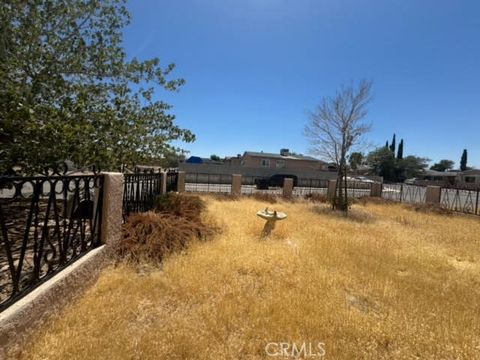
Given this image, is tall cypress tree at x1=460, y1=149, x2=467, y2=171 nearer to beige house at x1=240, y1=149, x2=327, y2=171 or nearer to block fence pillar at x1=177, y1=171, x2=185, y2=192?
beige house at x1=240, y1=149, x2=327, y2=171

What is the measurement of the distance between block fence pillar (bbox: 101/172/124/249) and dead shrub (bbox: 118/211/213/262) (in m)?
0.30

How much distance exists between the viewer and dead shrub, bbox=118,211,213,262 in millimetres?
4383

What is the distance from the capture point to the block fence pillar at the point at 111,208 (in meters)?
3.76

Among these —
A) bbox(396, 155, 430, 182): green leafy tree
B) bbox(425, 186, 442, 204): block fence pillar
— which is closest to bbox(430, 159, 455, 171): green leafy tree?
bbox(396, 155, 430, 182): green leafy tree

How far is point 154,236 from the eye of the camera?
477 cm

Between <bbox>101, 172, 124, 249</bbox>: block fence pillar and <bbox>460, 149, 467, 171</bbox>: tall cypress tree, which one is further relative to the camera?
<bbox>460, 149, 467, 171</bbox>: tall cypress tree

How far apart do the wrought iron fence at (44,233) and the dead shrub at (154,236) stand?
2.15 ft

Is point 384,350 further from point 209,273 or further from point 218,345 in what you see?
point 209,273

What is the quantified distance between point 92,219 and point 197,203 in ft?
13.6

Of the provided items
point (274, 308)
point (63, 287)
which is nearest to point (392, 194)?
point (274, 308)

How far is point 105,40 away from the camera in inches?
265

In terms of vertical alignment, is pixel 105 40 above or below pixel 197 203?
above

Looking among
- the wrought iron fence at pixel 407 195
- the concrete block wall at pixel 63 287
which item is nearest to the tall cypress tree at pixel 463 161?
the wrought iron fence at pixel 407 195

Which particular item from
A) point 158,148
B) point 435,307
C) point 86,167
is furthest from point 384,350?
point 158,148
